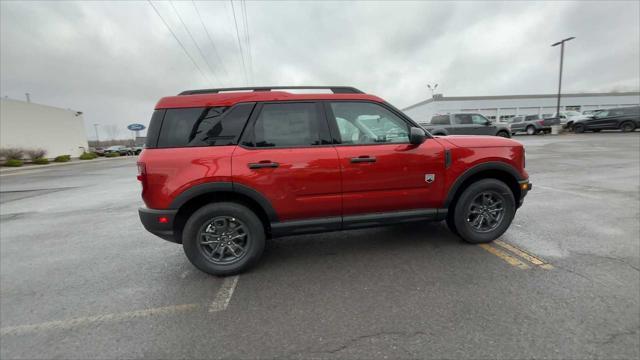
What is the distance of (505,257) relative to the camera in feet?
10.8

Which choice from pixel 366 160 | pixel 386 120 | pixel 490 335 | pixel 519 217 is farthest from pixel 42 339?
pixel 519 217

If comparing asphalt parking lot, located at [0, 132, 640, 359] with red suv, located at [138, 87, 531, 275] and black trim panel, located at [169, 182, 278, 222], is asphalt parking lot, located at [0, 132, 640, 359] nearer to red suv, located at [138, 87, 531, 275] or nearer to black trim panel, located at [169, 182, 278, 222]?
red suv, located at [138, 87, 531, 275]

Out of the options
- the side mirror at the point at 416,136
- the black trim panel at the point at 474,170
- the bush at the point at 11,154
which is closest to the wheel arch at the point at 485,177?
the black trim panel at the point at 474,170

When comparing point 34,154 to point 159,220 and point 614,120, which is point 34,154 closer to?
point 159,220

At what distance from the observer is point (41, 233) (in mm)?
4965

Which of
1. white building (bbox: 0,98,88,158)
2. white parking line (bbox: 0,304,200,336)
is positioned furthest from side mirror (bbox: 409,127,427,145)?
white building (bbox: 0,98,88,158)

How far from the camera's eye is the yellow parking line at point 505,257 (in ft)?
10.2

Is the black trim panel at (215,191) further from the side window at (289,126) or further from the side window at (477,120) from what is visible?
the side window at (477,120)

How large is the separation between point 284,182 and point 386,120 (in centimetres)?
144

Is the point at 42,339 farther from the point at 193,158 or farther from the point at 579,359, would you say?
the point at 579,359

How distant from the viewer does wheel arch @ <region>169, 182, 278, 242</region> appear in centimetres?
291

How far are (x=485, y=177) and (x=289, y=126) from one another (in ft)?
8.65

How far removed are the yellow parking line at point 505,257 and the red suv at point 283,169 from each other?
0.39m

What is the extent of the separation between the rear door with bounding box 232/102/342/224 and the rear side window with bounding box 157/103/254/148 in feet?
0.42
